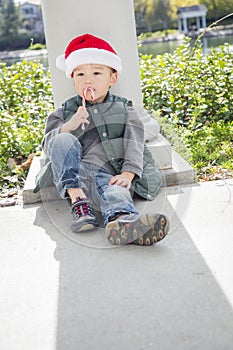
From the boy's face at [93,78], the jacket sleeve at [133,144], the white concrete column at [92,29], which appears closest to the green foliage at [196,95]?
the white concrete column at [92,29]

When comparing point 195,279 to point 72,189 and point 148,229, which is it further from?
point 72,189

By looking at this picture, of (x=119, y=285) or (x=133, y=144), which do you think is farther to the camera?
(x=133, y=144)

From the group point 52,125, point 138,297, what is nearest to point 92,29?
point 52,125

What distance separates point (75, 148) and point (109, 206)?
0.33 meters

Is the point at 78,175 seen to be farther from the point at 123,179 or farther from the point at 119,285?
the point at 119,285

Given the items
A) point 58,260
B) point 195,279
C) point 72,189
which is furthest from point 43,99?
point 195,279

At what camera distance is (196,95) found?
376cm

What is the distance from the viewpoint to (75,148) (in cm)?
240

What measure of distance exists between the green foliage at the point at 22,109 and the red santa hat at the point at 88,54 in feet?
3.05

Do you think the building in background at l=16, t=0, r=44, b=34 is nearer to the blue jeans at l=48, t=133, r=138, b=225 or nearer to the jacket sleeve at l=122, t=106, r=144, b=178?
the jacket sleeve at l=122, t=106, r=144, b=178

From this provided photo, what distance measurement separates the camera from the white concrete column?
9.05 ft

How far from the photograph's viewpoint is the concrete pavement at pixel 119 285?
4.90 feet

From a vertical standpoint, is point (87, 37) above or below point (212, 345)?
above

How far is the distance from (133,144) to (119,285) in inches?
33.0
